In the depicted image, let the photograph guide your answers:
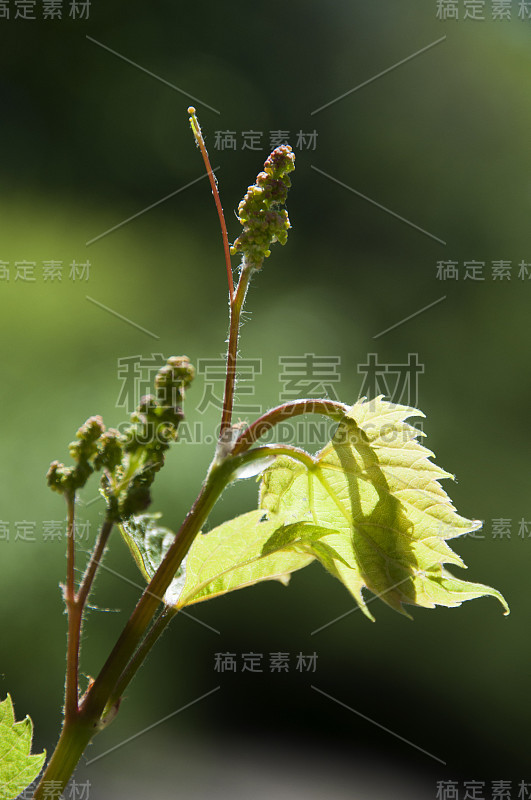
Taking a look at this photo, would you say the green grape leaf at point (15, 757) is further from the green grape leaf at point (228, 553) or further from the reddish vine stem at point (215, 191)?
the reddish vine stem at point (215, 191)

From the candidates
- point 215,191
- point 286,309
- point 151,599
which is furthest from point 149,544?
point 286,309

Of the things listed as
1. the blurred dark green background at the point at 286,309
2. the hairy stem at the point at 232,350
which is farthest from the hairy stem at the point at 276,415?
the blurred dark green background at the point at 286,309

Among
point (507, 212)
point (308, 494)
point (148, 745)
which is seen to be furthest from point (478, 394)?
point (308, 494)

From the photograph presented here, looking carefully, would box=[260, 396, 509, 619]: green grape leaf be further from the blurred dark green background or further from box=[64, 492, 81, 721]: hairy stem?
the blurred dark green background

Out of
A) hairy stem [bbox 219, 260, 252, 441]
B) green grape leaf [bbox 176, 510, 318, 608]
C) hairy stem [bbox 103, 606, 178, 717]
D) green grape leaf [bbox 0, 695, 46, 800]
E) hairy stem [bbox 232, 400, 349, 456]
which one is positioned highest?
hairy stem [bbox 219, 260, 252, 441]

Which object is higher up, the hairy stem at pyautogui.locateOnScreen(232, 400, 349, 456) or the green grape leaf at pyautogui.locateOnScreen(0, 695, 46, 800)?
the hairy stem at pyautogui.locateOnScreen(232, 400, 349, 456)

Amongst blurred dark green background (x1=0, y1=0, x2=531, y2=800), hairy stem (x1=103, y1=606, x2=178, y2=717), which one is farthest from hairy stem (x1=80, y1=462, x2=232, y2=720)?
blurred dark green background (x1=0, y1=0, x2=531, y2=800)
